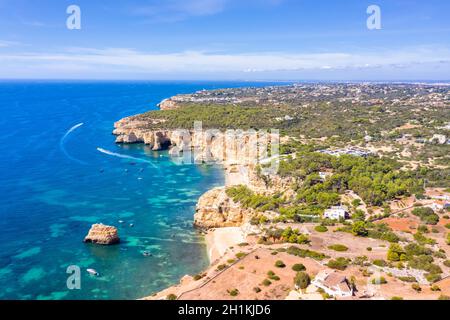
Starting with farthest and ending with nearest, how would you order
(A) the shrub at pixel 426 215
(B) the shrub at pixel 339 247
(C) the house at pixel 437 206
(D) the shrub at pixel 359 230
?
1. (C) the house at pixel 437 206
2. (A) the shrub at pixel 426 215
3. (D) the shrub at pixel 359 230
4. (B) the shrub at pixel 339 247

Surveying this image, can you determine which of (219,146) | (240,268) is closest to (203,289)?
(240,268)

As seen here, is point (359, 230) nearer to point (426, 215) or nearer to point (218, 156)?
point (426, 215)

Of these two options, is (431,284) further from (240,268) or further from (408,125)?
(408,125)

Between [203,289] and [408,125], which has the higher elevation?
[408,125]

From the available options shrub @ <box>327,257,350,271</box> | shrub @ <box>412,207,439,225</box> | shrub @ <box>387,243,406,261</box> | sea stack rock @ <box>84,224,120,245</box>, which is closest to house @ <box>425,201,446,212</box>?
shrub @ <box>412,207,439,225</box>

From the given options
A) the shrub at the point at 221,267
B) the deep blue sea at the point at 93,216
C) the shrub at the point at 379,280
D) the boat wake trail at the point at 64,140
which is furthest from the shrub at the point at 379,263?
the boat wake trail at the point at 64,140

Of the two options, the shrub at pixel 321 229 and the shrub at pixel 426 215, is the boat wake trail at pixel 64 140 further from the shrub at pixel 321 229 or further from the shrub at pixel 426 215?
the shrub at pixel 426 215
